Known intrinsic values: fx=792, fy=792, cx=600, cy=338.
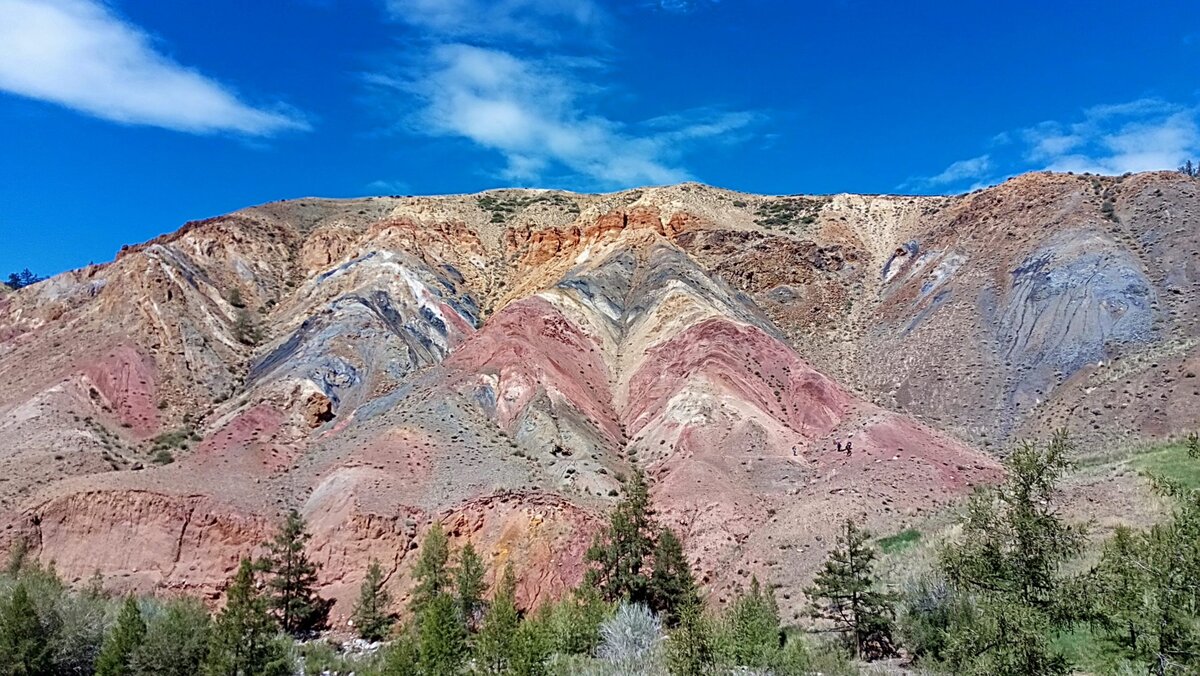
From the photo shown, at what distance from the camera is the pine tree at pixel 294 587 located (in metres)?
31.3

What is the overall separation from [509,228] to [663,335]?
34.0m

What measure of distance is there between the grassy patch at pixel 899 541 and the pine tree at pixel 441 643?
16175mm

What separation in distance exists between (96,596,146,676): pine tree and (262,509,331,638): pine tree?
809 cm

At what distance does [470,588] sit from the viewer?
28406 millimetres

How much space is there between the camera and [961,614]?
17.5 m

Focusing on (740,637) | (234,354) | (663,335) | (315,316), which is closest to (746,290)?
(663,335)

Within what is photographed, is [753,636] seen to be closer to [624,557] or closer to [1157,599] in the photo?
[1157,599]

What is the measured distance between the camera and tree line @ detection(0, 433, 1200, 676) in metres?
10.4

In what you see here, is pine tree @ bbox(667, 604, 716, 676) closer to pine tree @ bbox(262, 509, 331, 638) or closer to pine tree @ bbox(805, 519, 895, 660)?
pine tree @ bbox(805, 519, 895, 660)

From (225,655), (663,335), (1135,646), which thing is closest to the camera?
(1135,646)

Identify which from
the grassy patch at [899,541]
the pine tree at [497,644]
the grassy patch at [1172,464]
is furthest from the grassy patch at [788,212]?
the pine tree at [497,644]

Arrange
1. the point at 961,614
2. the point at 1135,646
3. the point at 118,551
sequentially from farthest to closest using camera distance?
the point at 118,551 → the point at 961,614 → the point at 1135,646

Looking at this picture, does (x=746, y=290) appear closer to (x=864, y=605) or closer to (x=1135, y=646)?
(x=864, y=605)

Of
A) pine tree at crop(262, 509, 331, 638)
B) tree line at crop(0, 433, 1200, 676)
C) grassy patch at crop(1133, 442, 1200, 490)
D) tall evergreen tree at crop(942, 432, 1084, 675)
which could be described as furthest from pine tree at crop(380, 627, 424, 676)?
grassy patch at crop(1133, 442, 1200, 490)
